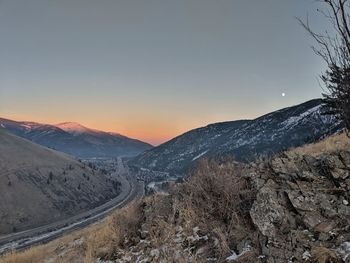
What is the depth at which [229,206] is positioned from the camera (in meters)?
8.35

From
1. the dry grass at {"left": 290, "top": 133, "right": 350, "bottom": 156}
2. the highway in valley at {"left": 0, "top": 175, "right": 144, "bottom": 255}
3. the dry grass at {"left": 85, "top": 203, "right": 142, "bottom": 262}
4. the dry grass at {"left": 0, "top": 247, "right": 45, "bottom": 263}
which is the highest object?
the dry grass at {"left": 290, "top": 133, "right": 350, "bottom": 156}

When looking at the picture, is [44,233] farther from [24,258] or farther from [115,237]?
[115,237]

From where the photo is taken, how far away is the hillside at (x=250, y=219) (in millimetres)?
6402

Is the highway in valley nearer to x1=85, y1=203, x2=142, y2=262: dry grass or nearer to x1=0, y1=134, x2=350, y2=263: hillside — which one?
x1=85, y1=203, x2=142, y2=262: dry grass

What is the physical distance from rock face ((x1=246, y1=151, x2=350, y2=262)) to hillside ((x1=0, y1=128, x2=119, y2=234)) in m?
103

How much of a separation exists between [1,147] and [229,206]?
167 meters

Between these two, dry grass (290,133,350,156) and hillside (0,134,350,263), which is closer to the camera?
hillside (0,134,350,263)

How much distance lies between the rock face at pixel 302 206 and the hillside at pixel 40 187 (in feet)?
339

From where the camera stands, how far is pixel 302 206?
23.2 feet

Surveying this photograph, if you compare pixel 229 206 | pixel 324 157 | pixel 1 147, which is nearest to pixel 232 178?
pixel 229 206

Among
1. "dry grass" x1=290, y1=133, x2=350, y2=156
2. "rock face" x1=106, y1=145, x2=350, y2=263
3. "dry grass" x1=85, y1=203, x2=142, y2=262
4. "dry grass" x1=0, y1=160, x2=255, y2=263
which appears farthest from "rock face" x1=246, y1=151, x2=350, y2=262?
"dry grass" x1=85, y1=203, x2=142, y2=262

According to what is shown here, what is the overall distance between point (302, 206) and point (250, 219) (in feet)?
3.92

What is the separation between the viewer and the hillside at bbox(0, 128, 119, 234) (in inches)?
4301

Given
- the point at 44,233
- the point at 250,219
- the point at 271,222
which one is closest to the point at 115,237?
the point at 250,219
